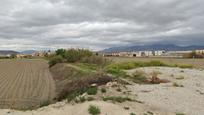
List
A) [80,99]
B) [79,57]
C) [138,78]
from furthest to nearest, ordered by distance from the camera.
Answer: [79,57] → [138,78] → [80,99]

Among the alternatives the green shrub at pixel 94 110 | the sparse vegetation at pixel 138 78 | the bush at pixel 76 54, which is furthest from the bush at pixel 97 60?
the green shrub at pixel 94 110

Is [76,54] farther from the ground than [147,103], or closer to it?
farther from the ground

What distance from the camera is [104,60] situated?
172 ft

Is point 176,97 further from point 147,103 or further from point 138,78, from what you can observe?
point 138,78

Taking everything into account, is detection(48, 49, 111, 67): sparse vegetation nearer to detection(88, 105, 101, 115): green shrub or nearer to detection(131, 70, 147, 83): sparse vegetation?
detection(131, 70, 147, 83): sparse vegetation

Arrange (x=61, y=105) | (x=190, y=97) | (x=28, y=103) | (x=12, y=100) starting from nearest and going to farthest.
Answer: (x=61, y=105) < (x=190, y=97) < (x=28, y=103) < (x=12, y=100)

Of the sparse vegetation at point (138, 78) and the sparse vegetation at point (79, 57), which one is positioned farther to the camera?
the sparse vegetation at point (79, 57)

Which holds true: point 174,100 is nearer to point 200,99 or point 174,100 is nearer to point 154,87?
point 200,99

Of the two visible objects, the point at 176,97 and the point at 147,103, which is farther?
the point at 176,97

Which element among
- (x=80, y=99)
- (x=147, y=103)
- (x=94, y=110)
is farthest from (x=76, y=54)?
(x=94, y=110)

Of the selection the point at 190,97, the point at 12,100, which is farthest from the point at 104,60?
the point at 190,97

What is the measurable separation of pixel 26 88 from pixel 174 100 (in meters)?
15.2

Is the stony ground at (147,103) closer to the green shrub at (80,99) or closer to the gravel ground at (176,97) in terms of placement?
the gravel ground at (176,97)

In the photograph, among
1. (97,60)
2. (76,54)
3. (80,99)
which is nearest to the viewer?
(80,99)
